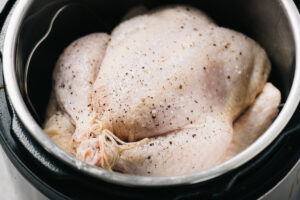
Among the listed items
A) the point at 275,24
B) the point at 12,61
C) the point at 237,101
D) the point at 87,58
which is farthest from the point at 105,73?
the point at 275,24

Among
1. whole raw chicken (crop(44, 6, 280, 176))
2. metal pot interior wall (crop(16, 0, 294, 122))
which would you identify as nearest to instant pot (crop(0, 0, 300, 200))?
metal pot interior wall (crop(16, 0, 294, 122))

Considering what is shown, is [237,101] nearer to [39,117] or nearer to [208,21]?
[208,21]

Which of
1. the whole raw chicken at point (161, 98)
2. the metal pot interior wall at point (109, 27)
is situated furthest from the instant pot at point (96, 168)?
the whole raw chicken at point (161, 98)

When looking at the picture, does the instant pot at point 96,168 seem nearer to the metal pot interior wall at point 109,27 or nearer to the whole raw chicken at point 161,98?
the metal pot interior wall at point 109,27

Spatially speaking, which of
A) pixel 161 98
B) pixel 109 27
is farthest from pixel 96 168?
pixel 109 27

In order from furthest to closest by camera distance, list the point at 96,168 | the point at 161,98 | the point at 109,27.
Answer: the point at 109,27
the point at 161,98
the point at 96,168

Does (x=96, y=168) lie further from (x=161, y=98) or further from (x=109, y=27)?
(x=109, y=27)
